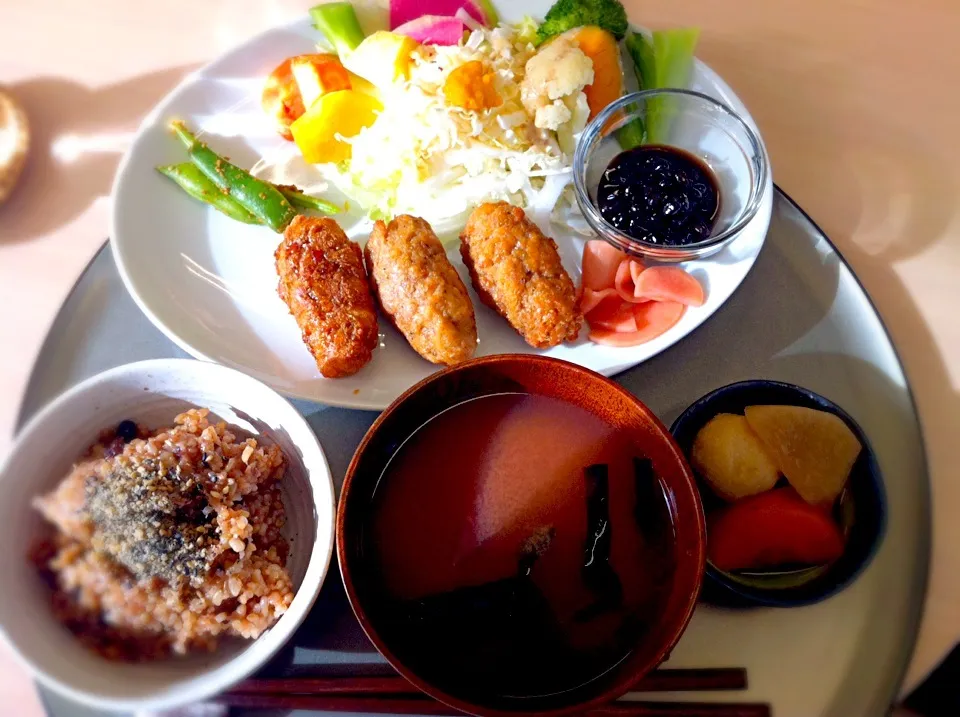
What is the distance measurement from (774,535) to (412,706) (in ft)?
2.64

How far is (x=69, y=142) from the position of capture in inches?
81.9

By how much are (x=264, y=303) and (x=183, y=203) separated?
1.27 feet

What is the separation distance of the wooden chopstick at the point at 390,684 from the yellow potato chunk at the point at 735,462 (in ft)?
1.21

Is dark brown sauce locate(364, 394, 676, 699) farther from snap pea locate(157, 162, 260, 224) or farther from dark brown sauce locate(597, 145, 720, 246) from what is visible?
snap pea locate(157, 162, 260, 224)

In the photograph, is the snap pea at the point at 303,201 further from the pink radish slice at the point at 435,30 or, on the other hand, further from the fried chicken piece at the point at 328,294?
the pink radish slice at the point at 435,30

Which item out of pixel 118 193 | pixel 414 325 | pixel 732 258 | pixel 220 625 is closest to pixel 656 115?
pixel 732 258

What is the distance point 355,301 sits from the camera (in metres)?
1.67

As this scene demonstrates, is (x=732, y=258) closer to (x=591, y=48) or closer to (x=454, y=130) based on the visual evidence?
(x=591, y=48)

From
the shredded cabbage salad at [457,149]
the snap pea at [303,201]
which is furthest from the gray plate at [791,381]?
the shredded cabbage salad at [457,149]

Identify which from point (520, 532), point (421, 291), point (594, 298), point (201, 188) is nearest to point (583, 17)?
point (594, 298)

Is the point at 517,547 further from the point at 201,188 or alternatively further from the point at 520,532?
the point at 201,188

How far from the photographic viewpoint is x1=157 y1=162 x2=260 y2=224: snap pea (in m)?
1.83

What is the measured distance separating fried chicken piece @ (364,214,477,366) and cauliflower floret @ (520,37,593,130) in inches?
19.6

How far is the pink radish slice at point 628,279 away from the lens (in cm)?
171
